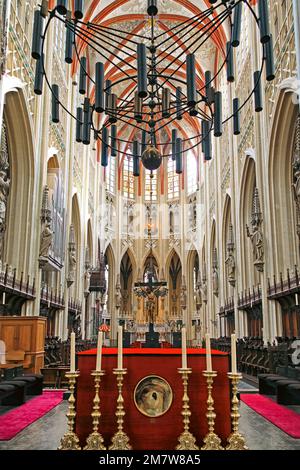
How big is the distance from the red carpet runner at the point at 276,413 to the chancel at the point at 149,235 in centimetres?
6

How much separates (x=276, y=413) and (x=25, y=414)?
4.03m

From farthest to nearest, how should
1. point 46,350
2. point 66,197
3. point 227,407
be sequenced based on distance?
point 66,197 < point 46,350 < point 227,407

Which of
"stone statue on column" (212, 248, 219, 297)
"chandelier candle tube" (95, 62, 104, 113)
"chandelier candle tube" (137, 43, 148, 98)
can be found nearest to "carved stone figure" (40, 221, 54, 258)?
"chandelier candle tube" (95, 62, 104, 113)

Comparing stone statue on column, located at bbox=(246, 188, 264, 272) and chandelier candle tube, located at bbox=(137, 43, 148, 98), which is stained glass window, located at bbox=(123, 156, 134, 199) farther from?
chandelier candle tube, located at bbox=(137, 43, 148, 98)

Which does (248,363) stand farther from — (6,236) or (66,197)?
(66,197)

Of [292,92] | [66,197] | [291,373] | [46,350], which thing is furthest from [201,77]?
[291,373]

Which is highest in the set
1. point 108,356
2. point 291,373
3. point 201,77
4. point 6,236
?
point 201,77

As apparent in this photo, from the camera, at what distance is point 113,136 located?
865cm

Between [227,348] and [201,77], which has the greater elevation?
[201,77]

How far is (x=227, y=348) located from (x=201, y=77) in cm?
1926

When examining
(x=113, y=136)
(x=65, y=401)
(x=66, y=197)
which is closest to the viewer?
(x=65, y=401)

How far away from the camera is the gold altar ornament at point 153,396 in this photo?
3.22 metres

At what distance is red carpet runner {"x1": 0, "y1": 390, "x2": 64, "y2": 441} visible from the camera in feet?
16.8

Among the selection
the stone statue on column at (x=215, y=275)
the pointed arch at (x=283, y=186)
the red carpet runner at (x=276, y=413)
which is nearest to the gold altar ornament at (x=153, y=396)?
the red carpet runner at (x=276, y=413)
